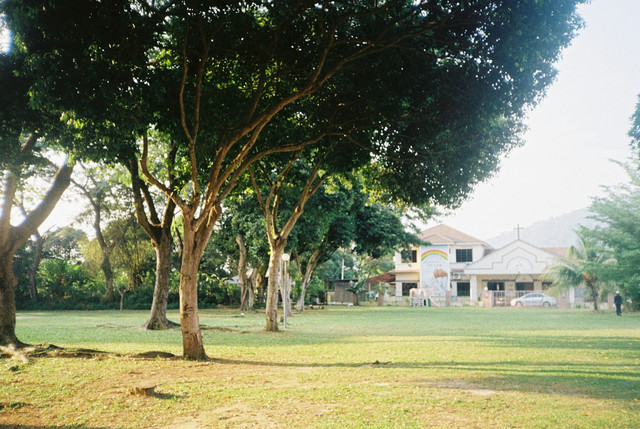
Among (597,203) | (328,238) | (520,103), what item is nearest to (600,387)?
(520,103)

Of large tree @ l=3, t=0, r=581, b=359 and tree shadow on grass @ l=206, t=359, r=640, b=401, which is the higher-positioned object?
large tree @ l=3, t=0, r=581, b=359

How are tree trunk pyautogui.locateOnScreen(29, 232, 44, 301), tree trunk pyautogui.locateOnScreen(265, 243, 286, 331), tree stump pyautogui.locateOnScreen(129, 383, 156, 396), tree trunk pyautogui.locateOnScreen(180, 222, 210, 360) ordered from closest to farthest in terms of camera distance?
tree stump pyautogui.locateOnScreen(129, 383, 156, 396) < tree trunk pyautogui.locateOnScreen(180, 222, 210, 360) < tree trunk pyautogui.locateOnScreen(265, 243, 286, 331) < tree trunk pyautogui.locateOnScreen(29, 232, 44, 301)

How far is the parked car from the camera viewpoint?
48.7 m

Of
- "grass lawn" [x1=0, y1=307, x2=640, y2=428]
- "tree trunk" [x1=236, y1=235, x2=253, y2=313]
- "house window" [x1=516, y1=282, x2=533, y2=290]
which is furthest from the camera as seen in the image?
"house window" [x1=516, y1=282, x2=533, y2=290]

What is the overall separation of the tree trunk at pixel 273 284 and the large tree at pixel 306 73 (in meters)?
5.54

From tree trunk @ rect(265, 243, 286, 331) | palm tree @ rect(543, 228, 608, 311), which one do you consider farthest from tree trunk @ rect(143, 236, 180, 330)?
palm tree @ rect(543, 228, 608, 311)

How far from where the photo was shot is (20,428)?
5.90 metres

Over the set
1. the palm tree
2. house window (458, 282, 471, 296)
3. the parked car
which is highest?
the palm tree

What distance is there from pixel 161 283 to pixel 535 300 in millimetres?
38694

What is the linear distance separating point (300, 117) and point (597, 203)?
26.0 metres

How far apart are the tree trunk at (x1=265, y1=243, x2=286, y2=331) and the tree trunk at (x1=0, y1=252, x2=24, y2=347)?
26.5 feet

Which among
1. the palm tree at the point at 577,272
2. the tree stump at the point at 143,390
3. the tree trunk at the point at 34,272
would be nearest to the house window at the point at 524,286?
the palm tree at the point at 577,272

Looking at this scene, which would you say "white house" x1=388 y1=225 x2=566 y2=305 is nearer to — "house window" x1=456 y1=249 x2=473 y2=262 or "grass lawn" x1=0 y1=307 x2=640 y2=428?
"house window" x1=456 y1=249 x2=473 y2=262

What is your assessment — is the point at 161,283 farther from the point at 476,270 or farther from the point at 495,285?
the point at 495,285
